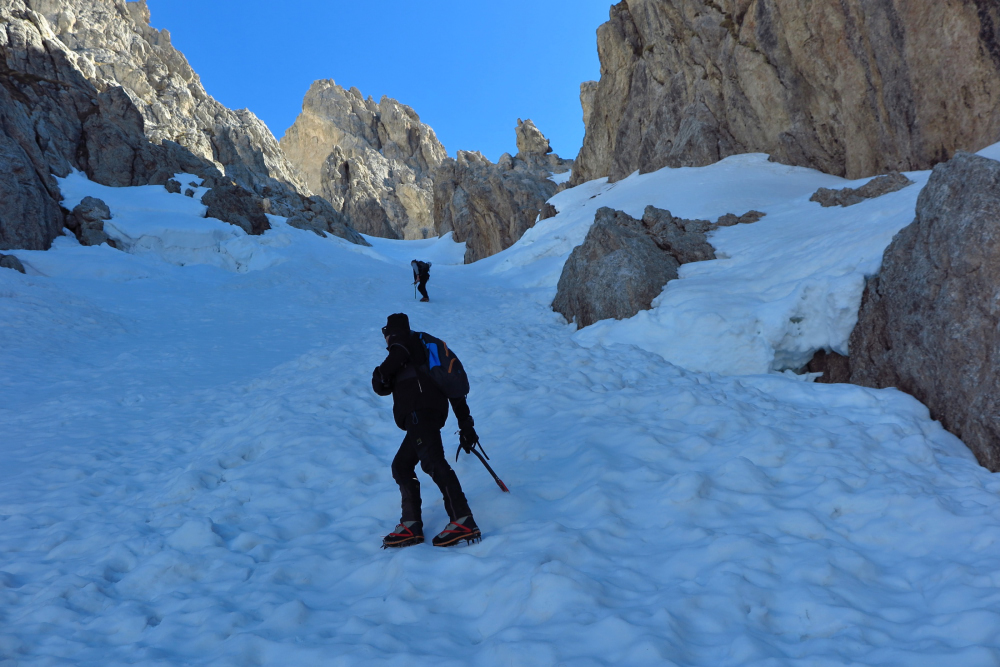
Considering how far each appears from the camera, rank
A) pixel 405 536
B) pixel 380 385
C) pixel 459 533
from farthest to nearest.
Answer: pixel 380 385
pixel 405 536
pixel 459 533

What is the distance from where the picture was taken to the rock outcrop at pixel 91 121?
24.1 meters

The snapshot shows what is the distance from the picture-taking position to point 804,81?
26.2 metres

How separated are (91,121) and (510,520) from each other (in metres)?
43.0

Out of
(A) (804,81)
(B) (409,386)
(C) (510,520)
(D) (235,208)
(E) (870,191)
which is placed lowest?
(C) (510,520)

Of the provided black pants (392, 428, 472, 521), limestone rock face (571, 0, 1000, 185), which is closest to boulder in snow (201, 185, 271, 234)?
limestone rock face (571, 0, 1000, 185)

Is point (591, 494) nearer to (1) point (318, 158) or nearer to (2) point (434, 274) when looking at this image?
(2) point (434, 274)

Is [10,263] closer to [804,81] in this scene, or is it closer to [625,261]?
[625,261]

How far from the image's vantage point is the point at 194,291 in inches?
847

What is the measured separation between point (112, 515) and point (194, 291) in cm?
1767

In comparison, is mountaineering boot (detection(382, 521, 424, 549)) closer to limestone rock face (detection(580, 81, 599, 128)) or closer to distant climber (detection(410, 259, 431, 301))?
distant climber (detection(410, 259, 431, 301))

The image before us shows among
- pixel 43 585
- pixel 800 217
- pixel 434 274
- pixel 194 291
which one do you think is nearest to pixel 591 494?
pixel 43 585

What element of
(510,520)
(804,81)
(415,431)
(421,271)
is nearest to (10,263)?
(421,271)

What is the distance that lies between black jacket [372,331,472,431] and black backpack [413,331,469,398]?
0.18ft

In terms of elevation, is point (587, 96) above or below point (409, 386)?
above
